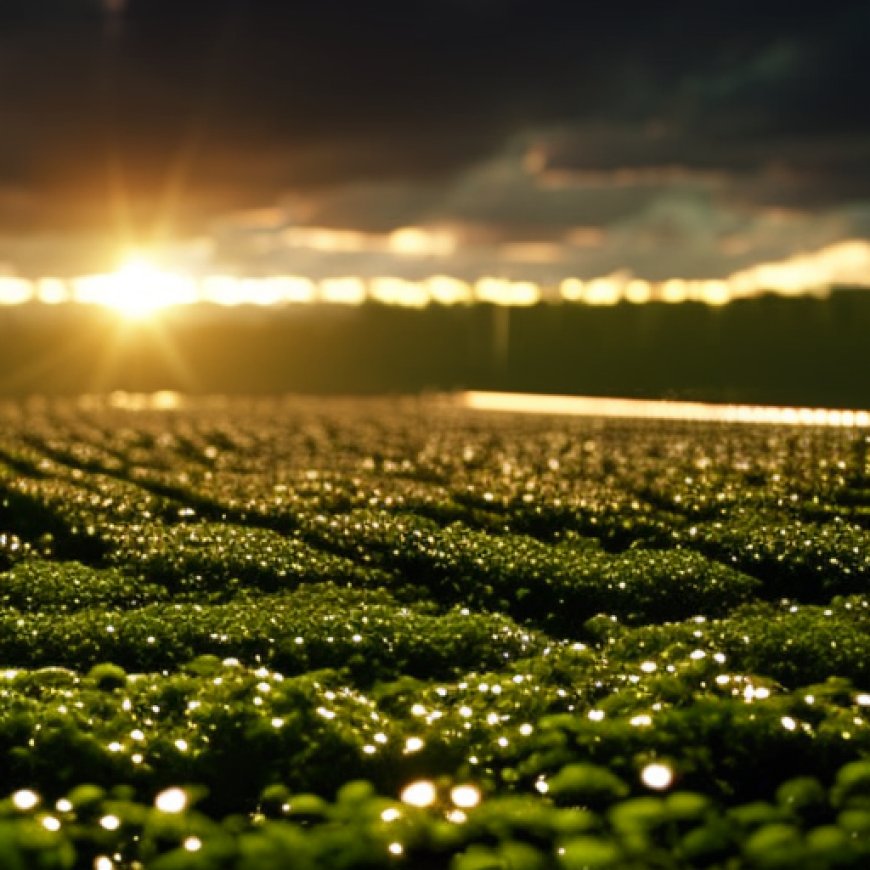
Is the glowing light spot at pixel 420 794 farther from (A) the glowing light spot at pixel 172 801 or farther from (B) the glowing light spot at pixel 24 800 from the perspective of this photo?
(B) the glowing light spot at pixel 24 800

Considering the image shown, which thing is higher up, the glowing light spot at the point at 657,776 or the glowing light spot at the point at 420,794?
the glowing light spot at the point at 657,776

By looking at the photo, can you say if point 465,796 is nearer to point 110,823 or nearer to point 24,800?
point 110,823

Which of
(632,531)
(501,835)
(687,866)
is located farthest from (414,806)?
(632,531)

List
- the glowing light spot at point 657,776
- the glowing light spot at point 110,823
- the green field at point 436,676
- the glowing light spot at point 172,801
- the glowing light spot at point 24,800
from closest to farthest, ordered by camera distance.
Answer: the green field at point 436,676 → the glowing light spot at point 110,823 → the glowing light spot at point 24,800 → the glowing light spot at point 172,801 → the glowing light spot at point 657,776

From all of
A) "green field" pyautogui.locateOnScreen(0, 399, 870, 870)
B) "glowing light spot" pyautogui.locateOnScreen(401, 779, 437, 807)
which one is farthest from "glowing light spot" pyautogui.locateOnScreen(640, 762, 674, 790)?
"glowing light spot" pyautogui.locateOnScreen(401, 779, 437, 807)

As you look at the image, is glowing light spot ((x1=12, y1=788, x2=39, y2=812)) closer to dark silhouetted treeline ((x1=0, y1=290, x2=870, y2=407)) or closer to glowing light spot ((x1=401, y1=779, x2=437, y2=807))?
glowing light spot ((x1=401, y1=779, x2=437, y2=807))

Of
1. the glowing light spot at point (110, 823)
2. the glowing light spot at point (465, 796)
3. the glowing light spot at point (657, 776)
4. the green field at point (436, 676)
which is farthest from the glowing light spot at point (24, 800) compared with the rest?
the glowing light spot at point (657, 776)

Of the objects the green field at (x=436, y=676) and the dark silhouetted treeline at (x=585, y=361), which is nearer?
the green field at (x=436, y=676)

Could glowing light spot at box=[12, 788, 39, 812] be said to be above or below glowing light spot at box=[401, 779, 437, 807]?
above
